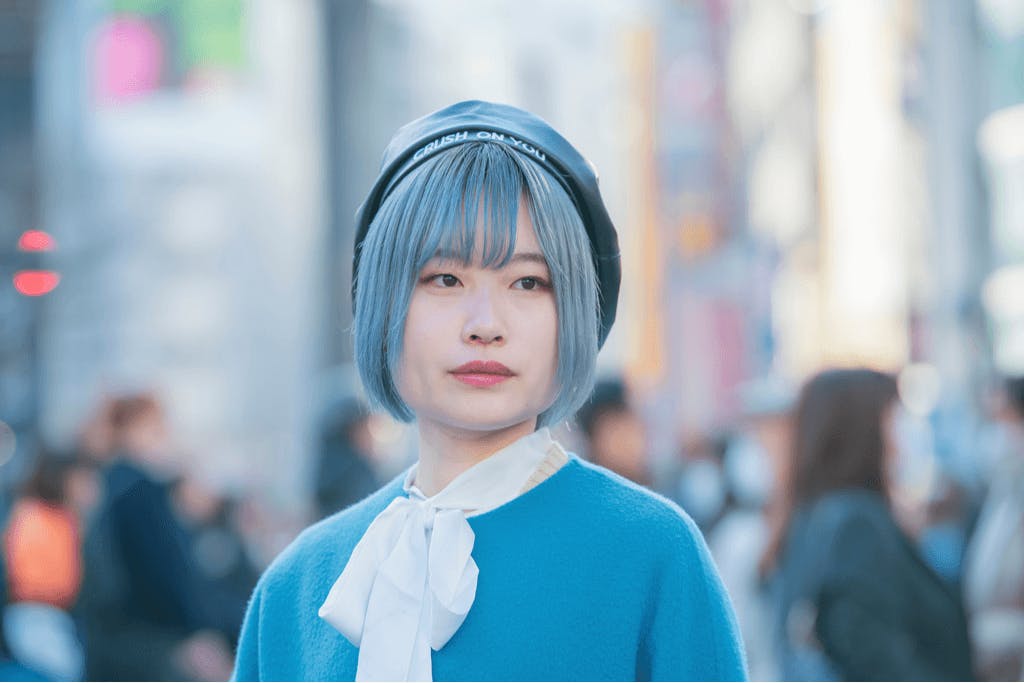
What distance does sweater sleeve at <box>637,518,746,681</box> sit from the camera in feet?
5.41

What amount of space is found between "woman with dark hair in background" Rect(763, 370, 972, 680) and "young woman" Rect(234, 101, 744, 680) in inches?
82.4

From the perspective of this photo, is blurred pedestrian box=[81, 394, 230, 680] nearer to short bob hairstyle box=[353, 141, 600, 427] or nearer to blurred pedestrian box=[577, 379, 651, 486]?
blurred pedestrian box=[577, 379, 651, 486]

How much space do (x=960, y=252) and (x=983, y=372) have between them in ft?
10.00

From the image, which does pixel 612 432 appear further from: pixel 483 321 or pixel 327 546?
pixel 483 321

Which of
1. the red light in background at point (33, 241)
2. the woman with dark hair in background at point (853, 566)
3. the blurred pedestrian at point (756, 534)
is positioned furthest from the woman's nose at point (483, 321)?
the blurred pedestrian at point (756, 534)

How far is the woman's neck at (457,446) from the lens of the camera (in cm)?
179

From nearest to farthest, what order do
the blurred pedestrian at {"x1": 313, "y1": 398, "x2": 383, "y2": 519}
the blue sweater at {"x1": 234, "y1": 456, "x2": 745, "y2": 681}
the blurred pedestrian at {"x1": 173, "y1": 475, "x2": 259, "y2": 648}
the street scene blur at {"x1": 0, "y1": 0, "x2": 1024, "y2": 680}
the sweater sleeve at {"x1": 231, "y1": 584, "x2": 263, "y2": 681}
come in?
1. the blue sweater at {"x1": 234, "y1": 456, "x2": 745, "y2": 681}
2. the sweater sleeve at {"x1": 231, "y1": 584, "x2": 263, "y2": 681}
3. the street scene blur at {"x1": 0, "y1": 0, "x2": 1024, "y2": 680}
4. the blurred pedestrian at {"x1": 173, "y1": 475, "x2": 259, "y2": 648}
5. the blurred pedestrian at {"x1": 313, "y1": 398, "x2": 383, "y2": 519}

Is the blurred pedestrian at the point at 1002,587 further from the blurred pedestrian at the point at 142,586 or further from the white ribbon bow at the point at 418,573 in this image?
the white ribbon bow at the point at 418,573

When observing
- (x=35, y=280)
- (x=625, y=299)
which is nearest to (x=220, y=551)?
(x=625, y=299)

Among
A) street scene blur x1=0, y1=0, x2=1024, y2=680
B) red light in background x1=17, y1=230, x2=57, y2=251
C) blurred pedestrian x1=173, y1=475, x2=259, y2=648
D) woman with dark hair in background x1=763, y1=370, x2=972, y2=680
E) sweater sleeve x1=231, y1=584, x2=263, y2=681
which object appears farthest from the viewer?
blurred pedestrian x1=173, y1=475, x2=259, y2=648

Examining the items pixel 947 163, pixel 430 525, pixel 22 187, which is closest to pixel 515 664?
pixel 430 525

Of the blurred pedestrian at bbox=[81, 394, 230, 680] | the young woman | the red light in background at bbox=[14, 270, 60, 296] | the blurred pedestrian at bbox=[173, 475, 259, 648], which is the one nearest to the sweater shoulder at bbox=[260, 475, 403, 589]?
the young woman

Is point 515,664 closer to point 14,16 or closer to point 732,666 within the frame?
point 732,666

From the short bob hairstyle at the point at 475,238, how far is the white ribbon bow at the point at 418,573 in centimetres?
14
